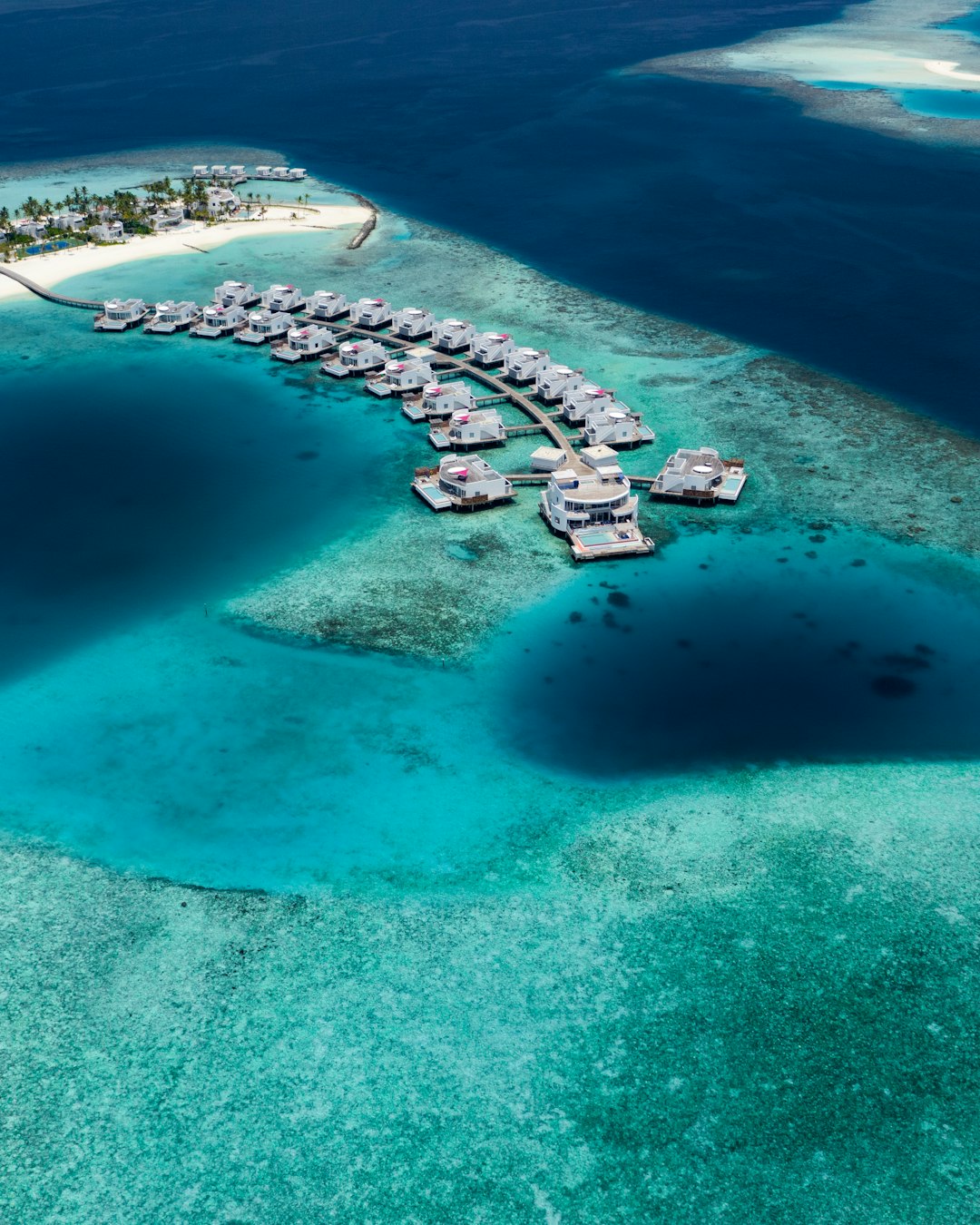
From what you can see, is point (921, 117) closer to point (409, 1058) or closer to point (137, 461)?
point (137, 461)

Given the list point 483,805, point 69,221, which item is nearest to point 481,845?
point 483,805

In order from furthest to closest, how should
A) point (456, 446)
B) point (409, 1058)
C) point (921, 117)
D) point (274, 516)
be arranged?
point (921, 117)
point (456, 446)
point (274, 516)
point (409, 1058)

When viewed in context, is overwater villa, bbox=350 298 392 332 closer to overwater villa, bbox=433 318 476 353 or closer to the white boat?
overwater villa, bbox=433 318 476 353

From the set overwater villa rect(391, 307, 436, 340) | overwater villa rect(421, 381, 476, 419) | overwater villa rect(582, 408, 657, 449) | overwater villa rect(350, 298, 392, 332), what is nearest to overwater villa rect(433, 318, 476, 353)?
overwater villa rect(391, 307, 436, 340)

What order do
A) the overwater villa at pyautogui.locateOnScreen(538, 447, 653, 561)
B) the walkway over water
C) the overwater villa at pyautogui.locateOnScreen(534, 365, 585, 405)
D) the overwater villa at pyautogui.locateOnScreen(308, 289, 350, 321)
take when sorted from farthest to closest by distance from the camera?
1. the walkway over water
2. the overwater villa at pyautogui.locateOnScreen(308, 289, 350, 321)
3. the overwater villa at pyautogui.locateOnScreen(534, 365, 585, 405)
4. the overwater villa at pyautogui.locateOnScreen(538, 447, 653, 561)

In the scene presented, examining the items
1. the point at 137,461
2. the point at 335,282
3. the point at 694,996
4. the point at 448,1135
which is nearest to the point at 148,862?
the point at 448,1135

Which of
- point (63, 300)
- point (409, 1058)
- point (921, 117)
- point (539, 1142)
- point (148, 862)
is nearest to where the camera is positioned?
point (539, 1142)
